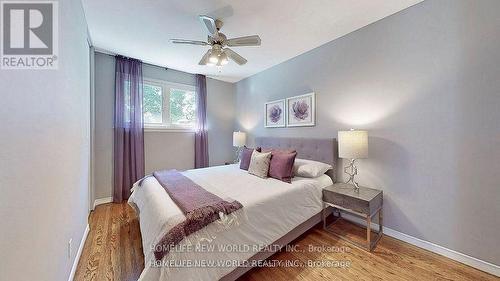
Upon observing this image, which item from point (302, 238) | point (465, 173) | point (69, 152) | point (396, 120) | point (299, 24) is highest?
point (299, 24)

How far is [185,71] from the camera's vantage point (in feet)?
13.5

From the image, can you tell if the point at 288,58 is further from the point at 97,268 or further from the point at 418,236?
the point at 97,268

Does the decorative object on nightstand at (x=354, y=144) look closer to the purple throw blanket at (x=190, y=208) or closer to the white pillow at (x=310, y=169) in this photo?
the white pillow at (x=310, y=169)

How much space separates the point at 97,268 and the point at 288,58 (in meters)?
3.79

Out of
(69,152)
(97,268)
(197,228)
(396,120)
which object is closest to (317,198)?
(396,120)

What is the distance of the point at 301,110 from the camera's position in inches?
128

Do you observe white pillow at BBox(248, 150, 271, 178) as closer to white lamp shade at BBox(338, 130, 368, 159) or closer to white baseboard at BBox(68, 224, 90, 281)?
white lamp shade at BBox(338, 130, 368, 159)

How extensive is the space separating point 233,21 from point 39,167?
7.37ft

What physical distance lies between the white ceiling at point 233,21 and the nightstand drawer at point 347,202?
2.13m

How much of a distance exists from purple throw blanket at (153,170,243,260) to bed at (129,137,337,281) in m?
0.05

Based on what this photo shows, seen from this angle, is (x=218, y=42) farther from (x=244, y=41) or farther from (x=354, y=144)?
(x=354, y=144)

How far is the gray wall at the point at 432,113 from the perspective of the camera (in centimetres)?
168

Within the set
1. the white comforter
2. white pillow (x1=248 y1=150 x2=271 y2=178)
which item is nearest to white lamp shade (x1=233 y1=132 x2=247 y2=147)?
white pillow (x1=248 y1=150 x2=271 y2=178)

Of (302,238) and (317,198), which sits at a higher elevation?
(317,198)
